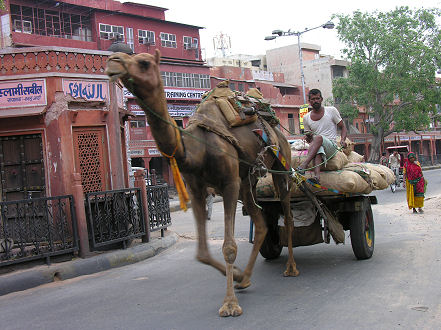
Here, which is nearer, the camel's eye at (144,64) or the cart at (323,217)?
the camel's eye at (144,64)

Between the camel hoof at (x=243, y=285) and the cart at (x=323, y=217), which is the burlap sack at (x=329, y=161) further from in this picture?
the camel hoof at (x=243, y=285)

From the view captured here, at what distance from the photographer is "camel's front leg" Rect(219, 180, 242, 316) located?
4.82m

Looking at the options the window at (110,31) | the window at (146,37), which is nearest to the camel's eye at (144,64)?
the window at (110,31)

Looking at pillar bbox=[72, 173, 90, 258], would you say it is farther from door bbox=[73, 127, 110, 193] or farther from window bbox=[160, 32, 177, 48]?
window bbox=[160, 32, 177, 48]

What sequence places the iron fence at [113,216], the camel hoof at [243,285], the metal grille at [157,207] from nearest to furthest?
the camel hoof at [243,285], the iron fence at [113,216], the metal grille at [157,207]

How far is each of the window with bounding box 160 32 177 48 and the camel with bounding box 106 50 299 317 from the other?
109 feet

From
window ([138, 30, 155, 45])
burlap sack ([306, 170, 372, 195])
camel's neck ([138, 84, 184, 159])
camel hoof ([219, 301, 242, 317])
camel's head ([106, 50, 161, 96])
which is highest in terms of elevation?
window ([138, 30, 155, 45])

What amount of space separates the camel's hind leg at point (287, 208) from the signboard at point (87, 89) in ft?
17.1

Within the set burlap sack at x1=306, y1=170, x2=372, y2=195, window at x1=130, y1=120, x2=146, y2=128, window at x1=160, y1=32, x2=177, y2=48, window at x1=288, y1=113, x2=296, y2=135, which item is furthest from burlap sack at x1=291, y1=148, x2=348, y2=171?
window at x1=288, y1=113, x2=296, y2=135

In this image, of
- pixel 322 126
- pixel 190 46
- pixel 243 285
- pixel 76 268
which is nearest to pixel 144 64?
pixel 243 285

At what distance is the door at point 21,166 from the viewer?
975cm

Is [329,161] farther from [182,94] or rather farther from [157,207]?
[182,94]

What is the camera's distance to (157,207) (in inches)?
418

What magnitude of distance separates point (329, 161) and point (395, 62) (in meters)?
38.7
